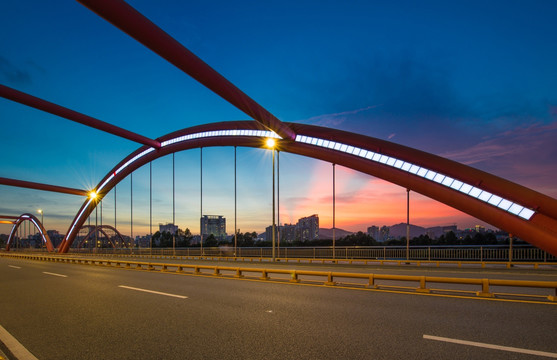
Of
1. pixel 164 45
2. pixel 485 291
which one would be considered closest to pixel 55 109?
pixel 164 45

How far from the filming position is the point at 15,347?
5367 millimetres

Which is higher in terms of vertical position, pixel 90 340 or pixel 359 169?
pixel 359 169

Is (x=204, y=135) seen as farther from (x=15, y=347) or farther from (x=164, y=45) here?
(x=15, y=347)

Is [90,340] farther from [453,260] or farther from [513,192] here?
[513,192]

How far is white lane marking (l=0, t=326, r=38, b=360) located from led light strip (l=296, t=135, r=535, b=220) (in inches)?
1041

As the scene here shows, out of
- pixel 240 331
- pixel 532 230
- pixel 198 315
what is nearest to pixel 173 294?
pixel 198 315

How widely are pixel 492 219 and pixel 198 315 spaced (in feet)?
78.6

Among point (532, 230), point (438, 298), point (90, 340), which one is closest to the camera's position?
point (90, 340)

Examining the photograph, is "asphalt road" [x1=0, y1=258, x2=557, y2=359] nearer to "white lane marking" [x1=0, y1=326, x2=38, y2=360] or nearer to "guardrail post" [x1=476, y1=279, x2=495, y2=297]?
"white lane marking" [x1=0, y1=326, x2=38, y2=360]

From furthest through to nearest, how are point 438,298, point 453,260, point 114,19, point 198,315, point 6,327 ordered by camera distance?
point 453,260 → point 114,19 → point 438,298 → point 198,315 → point 6,327

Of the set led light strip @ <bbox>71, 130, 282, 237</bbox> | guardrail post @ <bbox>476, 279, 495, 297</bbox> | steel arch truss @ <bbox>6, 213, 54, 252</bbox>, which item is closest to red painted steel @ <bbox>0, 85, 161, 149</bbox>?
led light strip @ <bbox>71, 130, 282, 237</bbox>

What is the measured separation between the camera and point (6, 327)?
670 centimetres

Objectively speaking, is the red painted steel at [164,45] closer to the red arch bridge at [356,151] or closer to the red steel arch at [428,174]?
the red arch bridge at [356,151]

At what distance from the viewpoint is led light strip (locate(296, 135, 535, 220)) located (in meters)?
22.8
